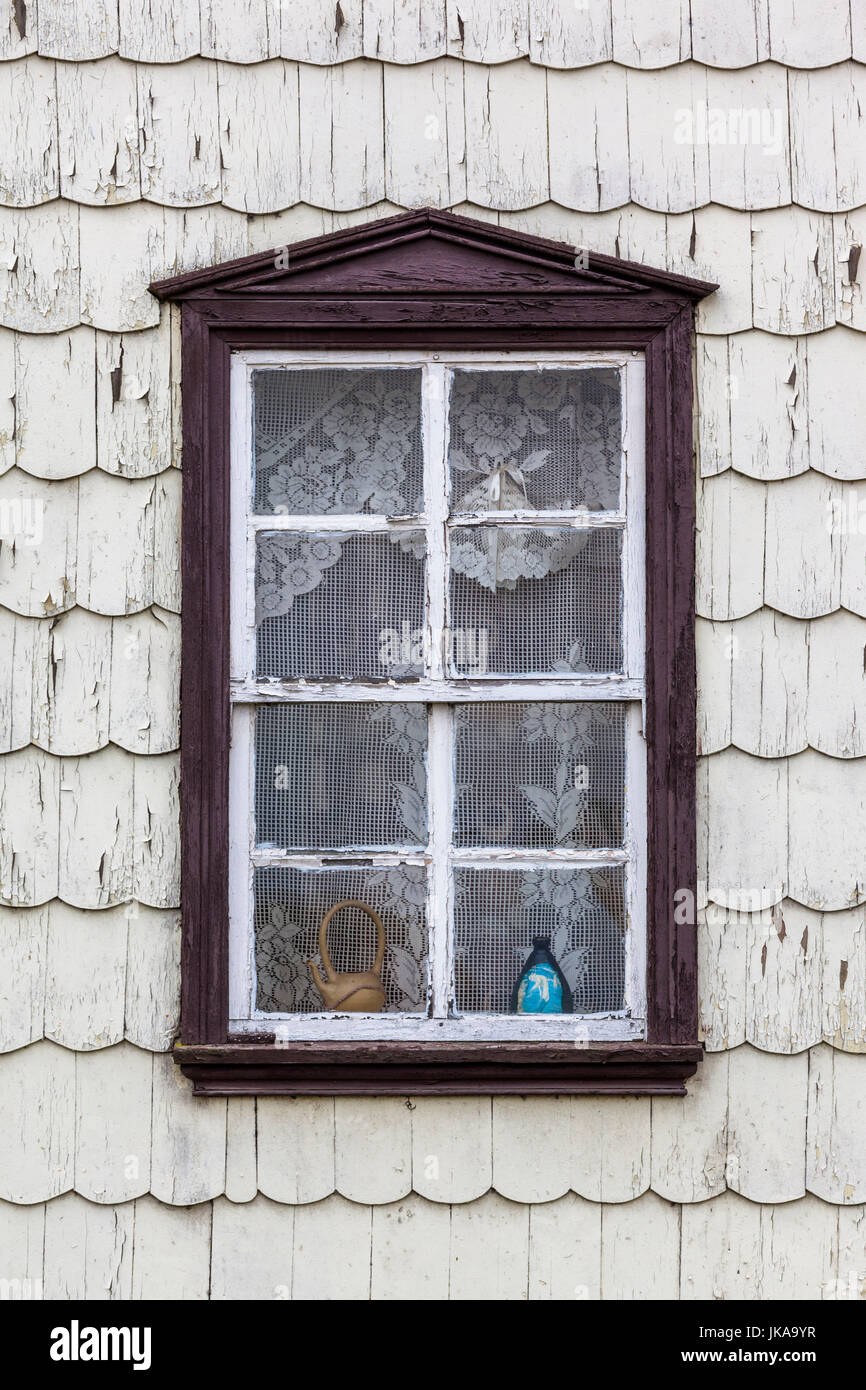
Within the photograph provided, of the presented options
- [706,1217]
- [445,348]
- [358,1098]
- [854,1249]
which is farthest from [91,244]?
[854,1249]

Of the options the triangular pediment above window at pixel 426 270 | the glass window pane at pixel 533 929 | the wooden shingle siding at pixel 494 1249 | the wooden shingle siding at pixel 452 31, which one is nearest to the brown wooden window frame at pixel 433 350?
the triangular pediment above window at pixel 426 270

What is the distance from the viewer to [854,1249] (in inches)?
124

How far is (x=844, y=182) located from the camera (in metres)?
3.25

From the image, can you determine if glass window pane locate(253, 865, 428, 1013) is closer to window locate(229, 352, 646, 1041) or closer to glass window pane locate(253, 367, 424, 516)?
window locate(229, 352, 646, 1041)

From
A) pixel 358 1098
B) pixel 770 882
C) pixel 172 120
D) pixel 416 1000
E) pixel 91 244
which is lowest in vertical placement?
pixel 358 1098

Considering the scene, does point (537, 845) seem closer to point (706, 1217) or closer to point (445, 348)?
point (706, 1217)

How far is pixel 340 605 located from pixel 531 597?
45cm

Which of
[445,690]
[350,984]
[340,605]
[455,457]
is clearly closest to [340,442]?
[455,457]

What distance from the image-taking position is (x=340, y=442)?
3.29m

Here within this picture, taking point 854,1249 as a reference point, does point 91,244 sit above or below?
above

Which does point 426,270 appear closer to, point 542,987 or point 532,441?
point 532,441

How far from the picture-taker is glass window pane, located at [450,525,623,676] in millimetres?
3270

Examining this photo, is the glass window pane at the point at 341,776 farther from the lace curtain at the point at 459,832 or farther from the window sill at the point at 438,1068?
the window sill at the point at 438,1068

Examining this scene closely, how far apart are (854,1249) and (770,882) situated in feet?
2.78
